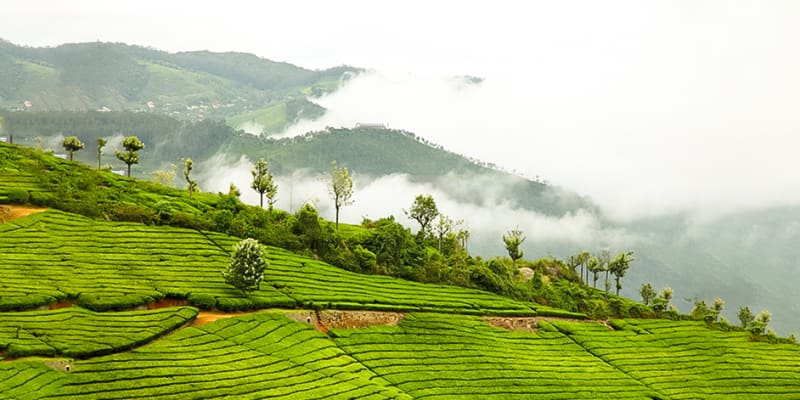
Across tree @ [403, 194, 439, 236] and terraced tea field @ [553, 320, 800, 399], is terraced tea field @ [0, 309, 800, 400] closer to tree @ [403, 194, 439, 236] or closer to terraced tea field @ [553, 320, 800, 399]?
terraced tea field @ [553, 320, 800, 399]

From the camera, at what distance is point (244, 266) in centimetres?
5256

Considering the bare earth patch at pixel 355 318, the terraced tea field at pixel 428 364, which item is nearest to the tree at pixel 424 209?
the terraced tea field at pixel 428 364

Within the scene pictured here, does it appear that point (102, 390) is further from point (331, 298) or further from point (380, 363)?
point (331, 298)

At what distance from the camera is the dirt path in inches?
2217

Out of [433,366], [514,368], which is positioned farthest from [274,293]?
[514,368]

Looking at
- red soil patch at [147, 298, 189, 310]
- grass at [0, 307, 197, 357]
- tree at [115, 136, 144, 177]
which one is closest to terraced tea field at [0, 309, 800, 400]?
grass at [0, 307, 197, 357]

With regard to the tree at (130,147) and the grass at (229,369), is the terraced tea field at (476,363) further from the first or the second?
the tree at (130,147)

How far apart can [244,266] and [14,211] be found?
20566 millimetres

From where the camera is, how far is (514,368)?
54.6 m

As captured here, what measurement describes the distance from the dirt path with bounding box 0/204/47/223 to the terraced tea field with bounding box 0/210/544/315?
1.79m

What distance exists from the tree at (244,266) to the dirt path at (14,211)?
1800cm

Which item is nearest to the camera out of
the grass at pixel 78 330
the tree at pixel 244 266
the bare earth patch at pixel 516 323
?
the grass at pixel 78 330

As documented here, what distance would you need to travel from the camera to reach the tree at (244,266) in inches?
2067

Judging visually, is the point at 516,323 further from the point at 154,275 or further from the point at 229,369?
the point at 229,369
